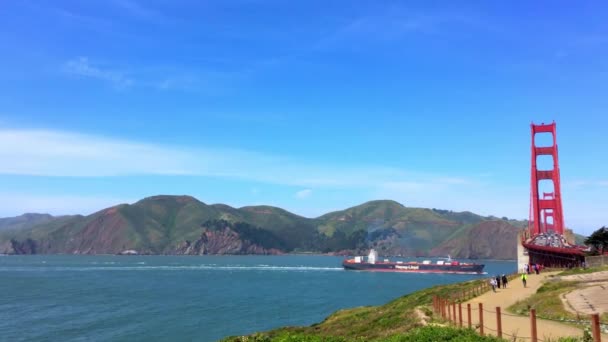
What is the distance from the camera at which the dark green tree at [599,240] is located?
56506 mm

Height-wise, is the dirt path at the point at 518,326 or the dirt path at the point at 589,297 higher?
the dirt path at the point at 589,297

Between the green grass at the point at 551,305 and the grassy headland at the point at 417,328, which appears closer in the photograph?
the grassy headland at the point at 417,328

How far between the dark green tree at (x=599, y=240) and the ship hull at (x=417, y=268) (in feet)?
268

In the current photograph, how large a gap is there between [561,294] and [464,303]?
497 centimetres

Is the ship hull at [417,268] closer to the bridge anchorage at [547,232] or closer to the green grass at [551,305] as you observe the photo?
the bridge anchorage at [547,232]

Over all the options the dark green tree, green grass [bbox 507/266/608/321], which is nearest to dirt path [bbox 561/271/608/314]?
green grass [bbox 507/266/608/321]

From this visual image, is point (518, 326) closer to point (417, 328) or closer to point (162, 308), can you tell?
point (417, 328)

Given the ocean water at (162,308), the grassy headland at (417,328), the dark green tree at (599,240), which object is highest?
the dark green tree at (599,240)

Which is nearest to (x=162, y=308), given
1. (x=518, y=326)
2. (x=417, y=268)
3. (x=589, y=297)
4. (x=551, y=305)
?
(x=551, y=305)

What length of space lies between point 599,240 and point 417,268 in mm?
88611

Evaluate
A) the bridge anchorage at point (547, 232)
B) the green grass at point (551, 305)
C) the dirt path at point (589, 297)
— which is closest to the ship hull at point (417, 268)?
the bridge anchorage at point (547, 232)

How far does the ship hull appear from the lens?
457ft

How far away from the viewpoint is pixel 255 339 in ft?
61.0

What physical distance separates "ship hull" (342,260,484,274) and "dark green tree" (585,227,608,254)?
8164 cm
